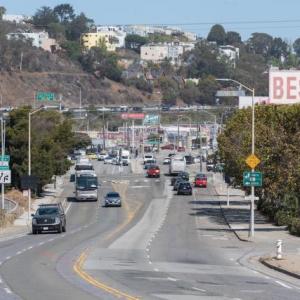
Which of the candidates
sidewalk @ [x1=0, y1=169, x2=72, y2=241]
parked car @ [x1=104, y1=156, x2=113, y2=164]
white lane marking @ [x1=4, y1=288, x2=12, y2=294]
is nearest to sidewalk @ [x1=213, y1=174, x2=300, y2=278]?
white lane marking @ [x1=4, y1=288, x2=12, y2=294]

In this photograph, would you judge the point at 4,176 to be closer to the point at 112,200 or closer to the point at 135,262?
the point at 112,200

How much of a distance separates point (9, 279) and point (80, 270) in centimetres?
370

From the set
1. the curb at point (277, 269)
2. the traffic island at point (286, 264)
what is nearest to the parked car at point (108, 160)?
the traffic island at point (286, 264)

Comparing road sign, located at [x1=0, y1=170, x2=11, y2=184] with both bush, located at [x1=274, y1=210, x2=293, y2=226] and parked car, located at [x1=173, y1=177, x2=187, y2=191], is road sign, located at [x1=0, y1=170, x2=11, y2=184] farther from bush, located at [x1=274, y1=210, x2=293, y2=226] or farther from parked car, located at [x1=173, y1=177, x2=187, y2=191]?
→ parked car, located at [x1=173, y1=177, x2=187, y2=191]

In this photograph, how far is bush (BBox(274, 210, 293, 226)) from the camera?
6272 cm

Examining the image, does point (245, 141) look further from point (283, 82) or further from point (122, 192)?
point (122, 192)

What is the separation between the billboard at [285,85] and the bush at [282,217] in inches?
550

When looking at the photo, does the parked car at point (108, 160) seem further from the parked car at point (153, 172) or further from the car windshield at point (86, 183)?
the car windshield at point (86, 183)

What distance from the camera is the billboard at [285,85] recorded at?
49062 millimetres

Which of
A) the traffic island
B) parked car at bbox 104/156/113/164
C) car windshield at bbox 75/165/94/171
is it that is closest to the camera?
the traffic island

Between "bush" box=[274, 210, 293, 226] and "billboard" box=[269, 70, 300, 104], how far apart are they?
13969mm

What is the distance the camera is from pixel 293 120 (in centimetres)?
6500

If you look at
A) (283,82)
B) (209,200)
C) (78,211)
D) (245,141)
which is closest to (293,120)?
(245,141)

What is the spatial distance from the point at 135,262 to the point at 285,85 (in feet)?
49.4
